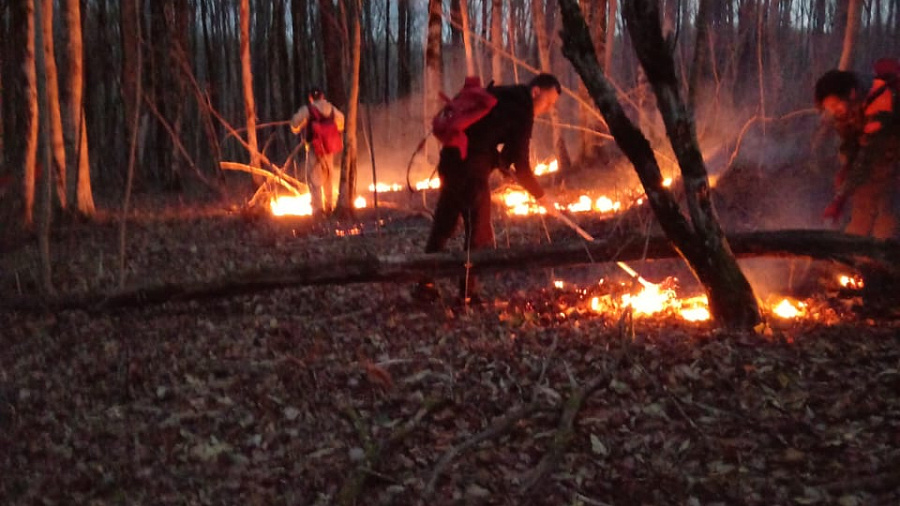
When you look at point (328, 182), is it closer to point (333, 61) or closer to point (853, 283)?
point (333, 61)

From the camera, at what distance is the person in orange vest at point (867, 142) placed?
615cm

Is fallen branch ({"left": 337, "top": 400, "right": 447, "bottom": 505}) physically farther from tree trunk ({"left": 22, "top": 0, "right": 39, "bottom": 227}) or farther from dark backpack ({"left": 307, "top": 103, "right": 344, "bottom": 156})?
dark backpack ({"left": 307, "top": 103, "right": 344, "bottom": 156})

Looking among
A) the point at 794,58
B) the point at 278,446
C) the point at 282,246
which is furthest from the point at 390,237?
the point at 794,58

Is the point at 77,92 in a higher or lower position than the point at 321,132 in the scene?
higher

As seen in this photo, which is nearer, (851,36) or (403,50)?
(851,36)

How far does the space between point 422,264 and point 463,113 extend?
4.28 feet

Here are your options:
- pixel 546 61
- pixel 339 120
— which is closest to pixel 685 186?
pixel 339 120

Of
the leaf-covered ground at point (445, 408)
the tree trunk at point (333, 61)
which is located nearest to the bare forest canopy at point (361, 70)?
the tree trunk at point (333, 61)

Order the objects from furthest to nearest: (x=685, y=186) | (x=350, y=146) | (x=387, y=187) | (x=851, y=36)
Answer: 1. (x=387, y=187)
2. (x=350, y=146)
3. (x=851, y=36)
4. (x=685, y=186)

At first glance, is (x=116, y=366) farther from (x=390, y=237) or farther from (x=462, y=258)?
(x=390, y=237)

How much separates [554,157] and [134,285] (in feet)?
33.3

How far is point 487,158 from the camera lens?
21.0 feet

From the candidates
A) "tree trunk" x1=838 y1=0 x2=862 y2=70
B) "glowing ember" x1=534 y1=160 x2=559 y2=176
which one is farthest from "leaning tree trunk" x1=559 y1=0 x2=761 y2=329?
"glowing ember" x1=534 y1=160 x2=559 y2=176

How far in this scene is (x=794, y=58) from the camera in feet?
57.3
